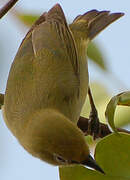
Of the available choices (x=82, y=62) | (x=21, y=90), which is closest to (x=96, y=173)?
(x=21, y=90)

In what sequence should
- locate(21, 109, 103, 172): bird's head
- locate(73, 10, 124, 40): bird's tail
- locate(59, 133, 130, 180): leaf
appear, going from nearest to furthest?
locate(59, 133, 130, 180): leaf
locate(21, 109, 103, 172): bird's head
locate(73, 10, 124, 40): bird's tail

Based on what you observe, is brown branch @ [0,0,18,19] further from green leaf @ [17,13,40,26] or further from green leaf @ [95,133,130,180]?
green leaf @ [95,133,130,180]

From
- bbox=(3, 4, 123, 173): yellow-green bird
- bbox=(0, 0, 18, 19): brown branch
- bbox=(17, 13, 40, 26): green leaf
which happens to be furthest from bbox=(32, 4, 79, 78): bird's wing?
bbox=(0, 0, 18, 19): brown branch

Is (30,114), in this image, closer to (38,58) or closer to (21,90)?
(21,90)

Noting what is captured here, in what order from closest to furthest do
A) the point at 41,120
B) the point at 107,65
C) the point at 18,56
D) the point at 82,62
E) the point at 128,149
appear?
1. the point at 128,149
2. the point at 107,65
3. the point at 41,120
4. the point at 18,56
5. the point at 82,62

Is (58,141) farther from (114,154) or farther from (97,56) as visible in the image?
(114,154)

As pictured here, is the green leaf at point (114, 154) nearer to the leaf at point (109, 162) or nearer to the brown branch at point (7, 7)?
the leaf at point (109, 162)

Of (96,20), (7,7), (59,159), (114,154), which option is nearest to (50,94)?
(59,159)

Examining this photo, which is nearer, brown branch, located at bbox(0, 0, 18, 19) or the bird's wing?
brown branch, located at bbox(0, 0, 18, 19)
